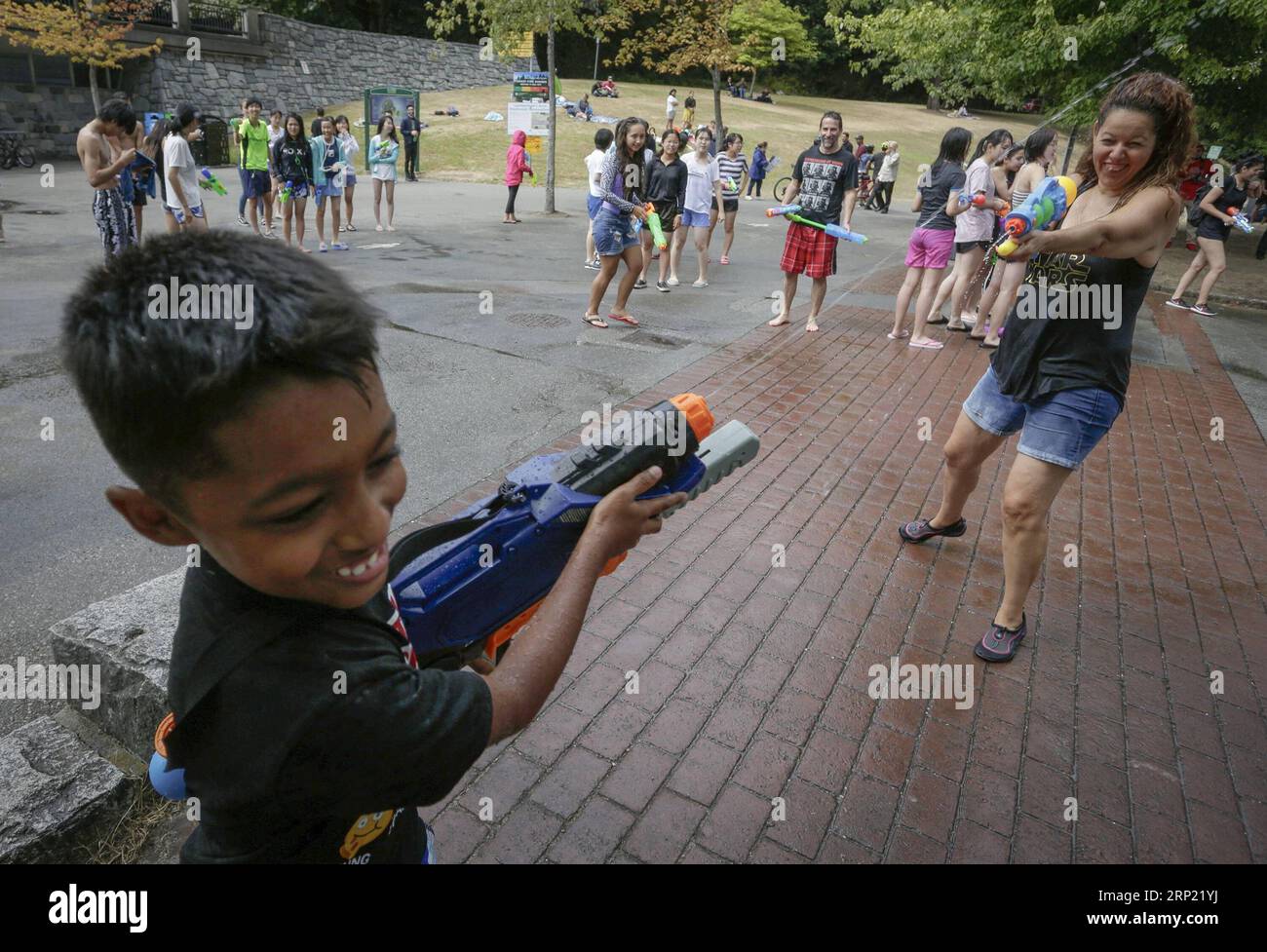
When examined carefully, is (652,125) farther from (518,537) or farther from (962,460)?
(518,537)

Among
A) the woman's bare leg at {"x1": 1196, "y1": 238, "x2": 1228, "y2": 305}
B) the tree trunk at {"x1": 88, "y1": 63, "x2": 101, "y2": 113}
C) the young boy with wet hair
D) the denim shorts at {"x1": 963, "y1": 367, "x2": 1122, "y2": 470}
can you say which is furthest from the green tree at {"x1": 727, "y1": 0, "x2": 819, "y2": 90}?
the young boy with wet hair

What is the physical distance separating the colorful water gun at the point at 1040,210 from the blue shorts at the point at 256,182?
11046 millimetres

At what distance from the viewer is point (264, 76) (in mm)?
28172

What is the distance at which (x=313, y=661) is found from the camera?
38.3 inches

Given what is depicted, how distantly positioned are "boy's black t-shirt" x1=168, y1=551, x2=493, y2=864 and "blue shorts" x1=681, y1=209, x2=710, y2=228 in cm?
968

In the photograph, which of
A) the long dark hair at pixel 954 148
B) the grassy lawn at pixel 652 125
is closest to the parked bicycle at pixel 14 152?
the grassy lawn at pixel 652 125

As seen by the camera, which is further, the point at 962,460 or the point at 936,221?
the point at 936,221

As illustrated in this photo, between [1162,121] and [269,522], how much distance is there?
327cm

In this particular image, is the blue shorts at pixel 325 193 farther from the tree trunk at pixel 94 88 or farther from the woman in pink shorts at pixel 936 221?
the tree trunk at pixel 94 88

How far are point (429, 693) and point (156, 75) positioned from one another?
31.1 meters

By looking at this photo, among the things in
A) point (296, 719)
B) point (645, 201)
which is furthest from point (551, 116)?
point (296, 719)

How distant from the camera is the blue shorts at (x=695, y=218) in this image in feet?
32.9

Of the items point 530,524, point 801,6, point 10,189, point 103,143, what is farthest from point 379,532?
point 801,6

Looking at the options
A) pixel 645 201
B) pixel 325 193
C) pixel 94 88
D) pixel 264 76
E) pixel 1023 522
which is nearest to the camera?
pixel 1023 522
